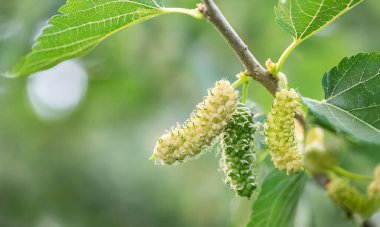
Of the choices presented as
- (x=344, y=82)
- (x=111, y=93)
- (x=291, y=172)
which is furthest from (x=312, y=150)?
(x=111, y=93)

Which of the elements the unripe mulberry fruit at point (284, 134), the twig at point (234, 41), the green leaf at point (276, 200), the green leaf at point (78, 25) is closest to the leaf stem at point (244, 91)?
the twig at point (234, 41)

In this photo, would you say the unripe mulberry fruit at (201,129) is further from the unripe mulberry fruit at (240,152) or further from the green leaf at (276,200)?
the green leaf at (276,200)

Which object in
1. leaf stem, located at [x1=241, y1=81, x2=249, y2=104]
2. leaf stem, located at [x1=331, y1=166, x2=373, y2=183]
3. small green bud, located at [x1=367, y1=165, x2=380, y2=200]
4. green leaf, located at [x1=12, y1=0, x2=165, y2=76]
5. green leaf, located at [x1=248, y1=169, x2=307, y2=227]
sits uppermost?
green leaf, located at [x1=12, y1=0, x2=165, y2=76]

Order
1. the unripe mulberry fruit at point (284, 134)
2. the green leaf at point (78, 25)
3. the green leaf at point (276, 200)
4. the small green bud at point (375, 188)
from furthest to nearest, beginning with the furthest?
the small green bud at point (375, 188) < the green leaf at point (276, 200) < the green leaf at point (78, 25) < the unripe mulberry fruit at point (284, 134)

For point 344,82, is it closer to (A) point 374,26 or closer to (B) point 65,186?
(A) point 374,26

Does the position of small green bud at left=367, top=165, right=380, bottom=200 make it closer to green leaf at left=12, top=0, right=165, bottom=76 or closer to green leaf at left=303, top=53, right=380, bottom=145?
green leaf at left=303, top=53, right=380, bottom=145

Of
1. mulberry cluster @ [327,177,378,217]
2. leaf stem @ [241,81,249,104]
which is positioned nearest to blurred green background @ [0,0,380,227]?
mulberry cluster @ [327,177,378,217]

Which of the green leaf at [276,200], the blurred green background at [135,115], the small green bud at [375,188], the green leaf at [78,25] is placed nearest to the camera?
the green leaf at [78,25]
